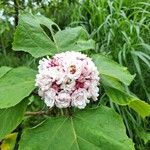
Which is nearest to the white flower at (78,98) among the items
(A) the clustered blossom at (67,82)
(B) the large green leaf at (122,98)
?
(A) the clustered blossom at (67,82)

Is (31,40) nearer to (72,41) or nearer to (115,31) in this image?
(72,41)

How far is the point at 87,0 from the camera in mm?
4906

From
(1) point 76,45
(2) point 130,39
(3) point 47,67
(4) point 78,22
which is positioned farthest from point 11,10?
(3) point 47,67

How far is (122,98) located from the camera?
1788 millimetres

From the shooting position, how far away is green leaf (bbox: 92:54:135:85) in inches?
72.5

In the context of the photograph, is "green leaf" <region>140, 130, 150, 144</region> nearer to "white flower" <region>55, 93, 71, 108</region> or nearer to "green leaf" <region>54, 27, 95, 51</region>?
"green leaf" <region>54, 27, 95, 51</region>

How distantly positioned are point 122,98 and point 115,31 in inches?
95.4

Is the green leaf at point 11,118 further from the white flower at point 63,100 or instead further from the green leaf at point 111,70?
the green leaf at point 111,70

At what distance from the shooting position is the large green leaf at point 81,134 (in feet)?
5.40

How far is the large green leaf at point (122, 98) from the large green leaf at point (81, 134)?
6cm

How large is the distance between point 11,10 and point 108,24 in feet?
2.82

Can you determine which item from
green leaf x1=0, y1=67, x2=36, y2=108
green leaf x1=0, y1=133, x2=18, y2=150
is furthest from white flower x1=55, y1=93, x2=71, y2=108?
green leaf x1=0, y1=133, x2=18, y2=150

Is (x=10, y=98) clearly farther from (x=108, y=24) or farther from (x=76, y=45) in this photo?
(x=108, y=24)

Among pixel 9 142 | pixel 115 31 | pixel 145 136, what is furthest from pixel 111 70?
pixel 115 31
